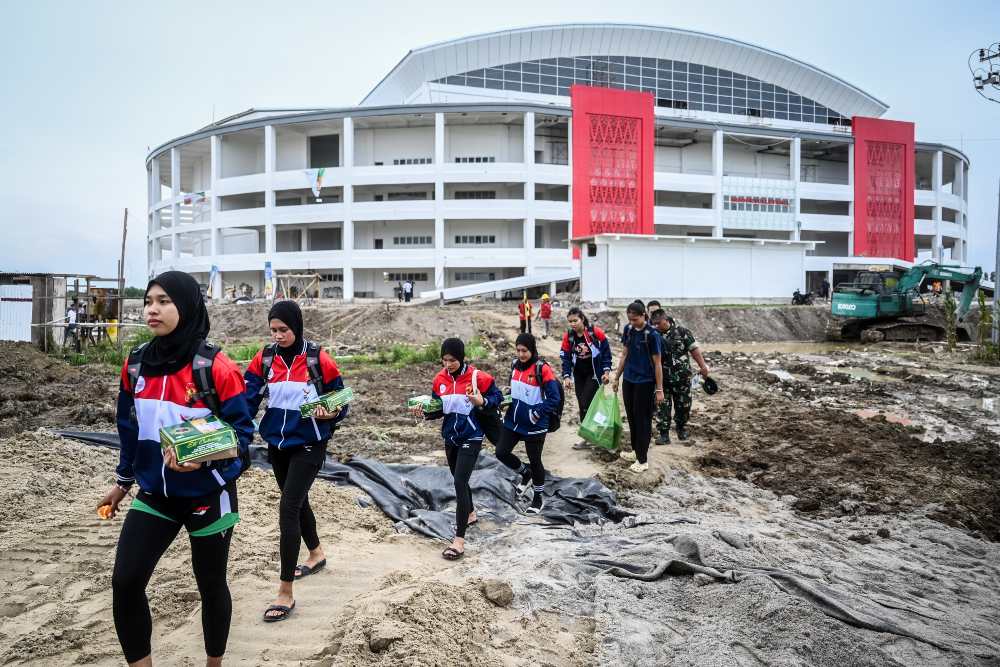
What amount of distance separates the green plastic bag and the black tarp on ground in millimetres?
821

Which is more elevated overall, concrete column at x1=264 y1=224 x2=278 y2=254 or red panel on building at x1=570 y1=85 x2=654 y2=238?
red panel on building at x1=570 y1=85 x2=654 y2=238

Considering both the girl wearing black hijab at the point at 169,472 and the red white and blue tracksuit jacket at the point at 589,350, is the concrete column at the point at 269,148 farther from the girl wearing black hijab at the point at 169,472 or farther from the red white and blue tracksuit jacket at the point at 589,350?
the girl wearing black hijab at the point at 169,472

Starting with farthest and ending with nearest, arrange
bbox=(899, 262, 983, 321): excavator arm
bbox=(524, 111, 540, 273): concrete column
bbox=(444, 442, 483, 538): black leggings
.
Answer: bbox=(524, 111, 540, 273): concrete column → bbox=(899, 262, 983, 321): excavator arm → bbox=(444, 442, 483, 538): black leggings

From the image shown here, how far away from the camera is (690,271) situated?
107ft

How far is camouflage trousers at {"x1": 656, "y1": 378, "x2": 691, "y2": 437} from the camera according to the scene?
8664 mm

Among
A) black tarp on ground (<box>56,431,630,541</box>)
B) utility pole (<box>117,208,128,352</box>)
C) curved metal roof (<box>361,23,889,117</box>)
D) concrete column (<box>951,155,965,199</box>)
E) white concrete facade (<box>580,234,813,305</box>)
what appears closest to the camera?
black tarp on ground (<box>56,431,630,541</box>)

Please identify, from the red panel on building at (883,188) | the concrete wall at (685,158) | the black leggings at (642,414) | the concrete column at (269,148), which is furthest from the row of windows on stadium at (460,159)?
the black leggings at (642,414)

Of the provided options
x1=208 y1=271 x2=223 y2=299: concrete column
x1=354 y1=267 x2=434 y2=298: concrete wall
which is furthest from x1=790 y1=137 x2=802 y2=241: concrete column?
x1=208 y1=271 x2=223 y2=299: concrete column

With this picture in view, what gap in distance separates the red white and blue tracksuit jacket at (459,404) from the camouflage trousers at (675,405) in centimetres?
391

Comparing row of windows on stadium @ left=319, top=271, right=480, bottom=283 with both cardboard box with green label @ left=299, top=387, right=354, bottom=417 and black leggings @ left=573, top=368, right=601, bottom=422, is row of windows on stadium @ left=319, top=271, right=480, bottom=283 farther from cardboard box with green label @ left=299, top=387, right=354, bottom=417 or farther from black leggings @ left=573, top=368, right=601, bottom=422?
cardboard box with green label @ left=299, top=387, right=354, bottom=417

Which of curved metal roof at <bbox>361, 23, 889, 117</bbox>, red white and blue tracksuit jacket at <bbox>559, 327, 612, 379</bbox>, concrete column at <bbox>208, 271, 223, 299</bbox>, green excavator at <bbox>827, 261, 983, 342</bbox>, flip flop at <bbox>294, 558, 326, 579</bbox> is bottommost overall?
flip flop at <bbox>294, 558, 326, 579</bbox>

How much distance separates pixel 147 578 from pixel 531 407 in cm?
369

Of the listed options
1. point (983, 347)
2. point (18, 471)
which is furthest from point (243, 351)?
point (983, 347)

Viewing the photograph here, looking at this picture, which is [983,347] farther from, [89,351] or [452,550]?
[89,351]
